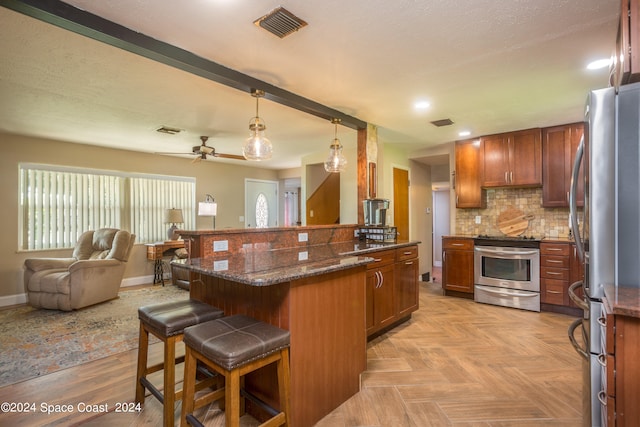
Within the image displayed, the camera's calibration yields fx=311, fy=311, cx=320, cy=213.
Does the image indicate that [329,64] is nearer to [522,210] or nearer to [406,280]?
[406,280]

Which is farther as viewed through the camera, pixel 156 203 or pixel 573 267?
pixel 156 203

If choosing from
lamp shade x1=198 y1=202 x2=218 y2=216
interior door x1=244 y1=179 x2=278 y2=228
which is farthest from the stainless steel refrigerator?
interior door x1=244 y1=179 x2=278 y2=228

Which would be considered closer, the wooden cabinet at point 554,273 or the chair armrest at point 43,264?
the wooden cabinet at point 554,273

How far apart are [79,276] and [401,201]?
15.7 feet

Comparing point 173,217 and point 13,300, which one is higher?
point 173,217

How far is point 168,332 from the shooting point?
66.4 inches

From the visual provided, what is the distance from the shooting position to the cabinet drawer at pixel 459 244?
4.33 m

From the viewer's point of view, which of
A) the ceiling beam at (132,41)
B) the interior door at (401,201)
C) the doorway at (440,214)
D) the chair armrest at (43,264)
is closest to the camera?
the ceiling beam at (132,41)

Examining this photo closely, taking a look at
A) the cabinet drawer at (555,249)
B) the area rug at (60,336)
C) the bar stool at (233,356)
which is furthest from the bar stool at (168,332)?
the cabinet drawer at (555,249)

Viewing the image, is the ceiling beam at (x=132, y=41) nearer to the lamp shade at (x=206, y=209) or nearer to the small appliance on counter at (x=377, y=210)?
the small appliance on counter at (x=377, y=210)

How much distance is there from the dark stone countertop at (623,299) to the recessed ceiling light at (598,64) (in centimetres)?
205

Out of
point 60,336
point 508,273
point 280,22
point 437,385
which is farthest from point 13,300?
point 508,273

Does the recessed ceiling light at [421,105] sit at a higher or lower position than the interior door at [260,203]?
higher

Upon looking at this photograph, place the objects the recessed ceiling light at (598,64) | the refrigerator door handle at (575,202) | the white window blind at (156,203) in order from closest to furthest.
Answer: the refrigerator door handle at (575,202)
the recessed ceiling light at (598,64)
the white window blind at (156,203)
